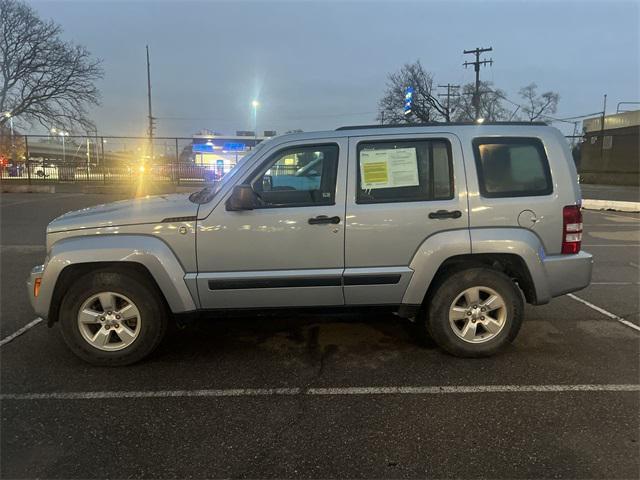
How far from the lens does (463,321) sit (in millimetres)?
4160

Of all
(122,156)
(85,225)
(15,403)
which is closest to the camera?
(15,403)

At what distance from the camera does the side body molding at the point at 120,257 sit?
3.85 m

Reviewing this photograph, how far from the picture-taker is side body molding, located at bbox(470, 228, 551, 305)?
13.1ft

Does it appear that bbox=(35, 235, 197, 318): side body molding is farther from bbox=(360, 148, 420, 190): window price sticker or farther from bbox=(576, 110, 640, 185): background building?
bbox=(576, 110, 640, 185): background building

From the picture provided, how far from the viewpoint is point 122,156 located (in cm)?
2912

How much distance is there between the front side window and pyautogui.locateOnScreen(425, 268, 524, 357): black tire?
1.23m

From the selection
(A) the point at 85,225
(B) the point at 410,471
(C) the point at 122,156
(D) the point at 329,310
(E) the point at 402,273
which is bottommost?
(B) the point at 410,471

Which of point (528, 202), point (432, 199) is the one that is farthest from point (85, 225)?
point (528, 202)

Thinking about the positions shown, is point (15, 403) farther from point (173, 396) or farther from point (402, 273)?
point (402, 273)

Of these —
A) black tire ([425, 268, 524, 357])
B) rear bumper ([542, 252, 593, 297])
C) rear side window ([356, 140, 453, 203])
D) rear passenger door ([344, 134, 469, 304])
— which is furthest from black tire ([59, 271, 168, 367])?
rear bumper ([542, 252, 593, 297])

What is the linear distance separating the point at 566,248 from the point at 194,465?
3314 millimetres

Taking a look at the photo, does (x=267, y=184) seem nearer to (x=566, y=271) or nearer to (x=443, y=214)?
(x=443, y=214)

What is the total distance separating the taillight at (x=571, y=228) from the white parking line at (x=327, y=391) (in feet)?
3.71

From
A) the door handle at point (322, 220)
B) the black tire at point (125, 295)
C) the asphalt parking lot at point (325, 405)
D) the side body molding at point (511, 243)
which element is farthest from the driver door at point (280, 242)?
the side body molding at point (511, 243)
